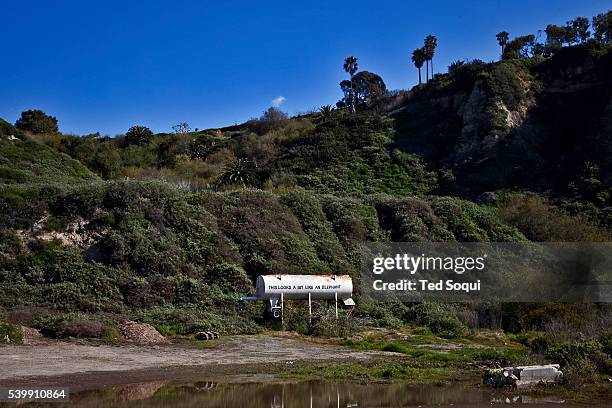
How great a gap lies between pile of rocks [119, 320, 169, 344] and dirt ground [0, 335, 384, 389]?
46.4 inches

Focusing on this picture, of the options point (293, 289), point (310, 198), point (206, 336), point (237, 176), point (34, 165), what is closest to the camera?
point (206, 336)

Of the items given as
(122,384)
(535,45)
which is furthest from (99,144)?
(122,384)

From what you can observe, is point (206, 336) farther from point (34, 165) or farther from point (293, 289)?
point (34, 165)

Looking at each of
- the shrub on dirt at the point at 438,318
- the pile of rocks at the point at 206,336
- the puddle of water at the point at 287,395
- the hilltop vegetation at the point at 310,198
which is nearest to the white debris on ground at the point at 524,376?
the puddle of water at the point at 287,395

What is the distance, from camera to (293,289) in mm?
28109

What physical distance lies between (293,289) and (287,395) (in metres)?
14.5

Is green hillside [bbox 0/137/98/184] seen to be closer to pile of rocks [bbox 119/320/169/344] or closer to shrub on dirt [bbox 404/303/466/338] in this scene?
pile of rocks [bbox 119/320/169/344]

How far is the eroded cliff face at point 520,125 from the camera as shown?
5559 centimetres

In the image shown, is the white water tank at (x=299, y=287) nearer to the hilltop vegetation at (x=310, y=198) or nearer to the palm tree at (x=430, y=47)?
the hilltop vegetation at (x=310, y=198)

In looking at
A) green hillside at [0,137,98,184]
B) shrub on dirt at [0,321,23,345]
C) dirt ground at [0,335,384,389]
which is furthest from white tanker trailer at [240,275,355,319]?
green hillside at [0,137,98,184]

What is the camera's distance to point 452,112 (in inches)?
2682

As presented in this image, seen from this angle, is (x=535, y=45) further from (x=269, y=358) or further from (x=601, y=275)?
(x=269, y=358)

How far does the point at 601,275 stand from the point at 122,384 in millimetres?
25088

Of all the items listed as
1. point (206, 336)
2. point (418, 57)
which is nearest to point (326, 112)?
point (418, 57)
